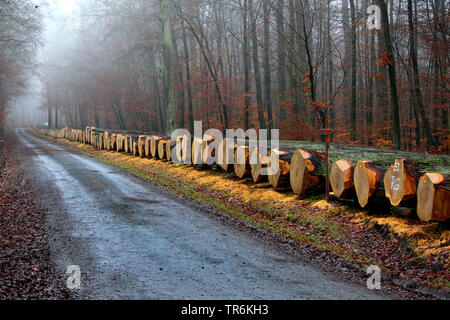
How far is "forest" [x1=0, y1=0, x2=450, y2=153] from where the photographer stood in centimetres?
1528

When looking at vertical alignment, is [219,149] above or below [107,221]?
above

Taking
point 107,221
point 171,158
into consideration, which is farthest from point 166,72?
point 107,221

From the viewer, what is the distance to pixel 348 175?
7016 mm

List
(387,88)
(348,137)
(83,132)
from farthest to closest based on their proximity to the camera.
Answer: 1. (83,132)
2. (348,137)
3. (387,88)

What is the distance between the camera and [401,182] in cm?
572

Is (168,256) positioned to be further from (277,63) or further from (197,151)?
(277,63)

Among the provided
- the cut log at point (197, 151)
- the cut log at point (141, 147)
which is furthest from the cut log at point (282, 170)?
the cut log at point (141, 147)

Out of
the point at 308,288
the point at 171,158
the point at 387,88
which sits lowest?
the point at 308,288

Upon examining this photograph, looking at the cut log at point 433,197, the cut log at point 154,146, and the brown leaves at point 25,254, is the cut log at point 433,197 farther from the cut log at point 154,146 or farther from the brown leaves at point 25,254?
the cut log at point 154,146

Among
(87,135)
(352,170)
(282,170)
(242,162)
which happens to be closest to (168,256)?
(352,170)

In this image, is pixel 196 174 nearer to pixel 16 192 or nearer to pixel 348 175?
pixel 16 192

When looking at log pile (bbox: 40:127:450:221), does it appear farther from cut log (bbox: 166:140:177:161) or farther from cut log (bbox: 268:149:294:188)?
cut log (bbox: 166:140:177:161)

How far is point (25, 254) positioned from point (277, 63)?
21.7m
